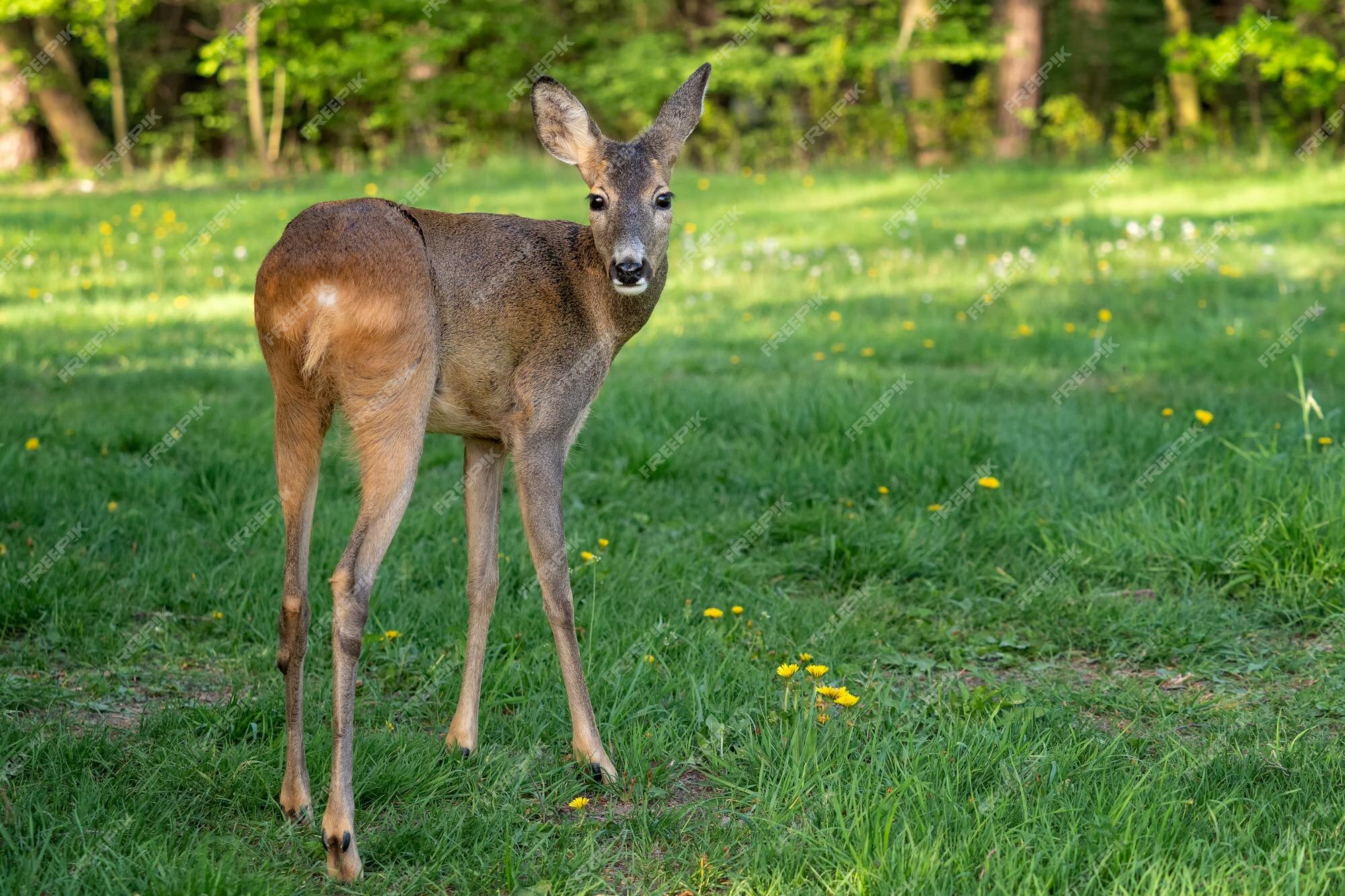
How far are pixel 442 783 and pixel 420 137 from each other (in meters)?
20.4

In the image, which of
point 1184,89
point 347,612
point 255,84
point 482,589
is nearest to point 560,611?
point 482,589

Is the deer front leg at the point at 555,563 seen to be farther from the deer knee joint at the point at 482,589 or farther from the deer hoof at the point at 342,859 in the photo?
the deer hoof at the point at 342,859

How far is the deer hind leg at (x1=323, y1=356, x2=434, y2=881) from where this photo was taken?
3.20 m

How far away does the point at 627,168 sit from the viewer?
12.2 ft

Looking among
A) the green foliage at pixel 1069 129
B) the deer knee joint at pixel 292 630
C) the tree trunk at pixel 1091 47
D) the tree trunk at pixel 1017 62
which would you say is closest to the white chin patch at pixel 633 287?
the deer knee joint at pixel 292 630

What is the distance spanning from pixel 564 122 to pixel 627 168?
0.30 meters

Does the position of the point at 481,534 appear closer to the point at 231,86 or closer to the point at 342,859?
the point at 342,859

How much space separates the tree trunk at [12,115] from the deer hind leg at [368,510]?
17.4 m

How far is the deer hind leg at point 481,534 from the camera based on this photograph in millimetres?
3926

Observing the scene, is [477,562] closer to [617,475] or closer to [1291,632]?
[617,475]

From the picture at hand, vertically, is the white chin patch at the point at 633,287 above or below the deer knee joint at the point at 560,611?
above

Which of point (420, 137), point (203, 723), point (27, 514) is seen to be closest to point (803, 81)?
point (420, 137)

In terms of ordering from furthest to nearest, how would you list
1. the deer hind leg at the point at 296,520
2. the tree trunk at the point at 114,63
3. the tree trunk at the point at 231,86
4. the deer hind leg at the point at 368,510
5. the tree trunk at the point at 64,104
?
the tree trunk at the point at 231,86, the tree trunk at the point at 64,104, the tree trunk at the point at 114,63, the deer hind leg at the point at 296,520, the deer hind leg at the point at 368,510

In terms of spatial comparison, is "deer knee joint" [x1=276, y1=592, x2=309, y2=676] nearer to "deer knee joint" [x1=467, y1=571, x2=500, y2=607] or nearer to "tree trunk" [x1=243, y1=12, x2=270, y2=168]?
"deer knee joint" [x1=467, y1=571, x2=500, y2=607]
